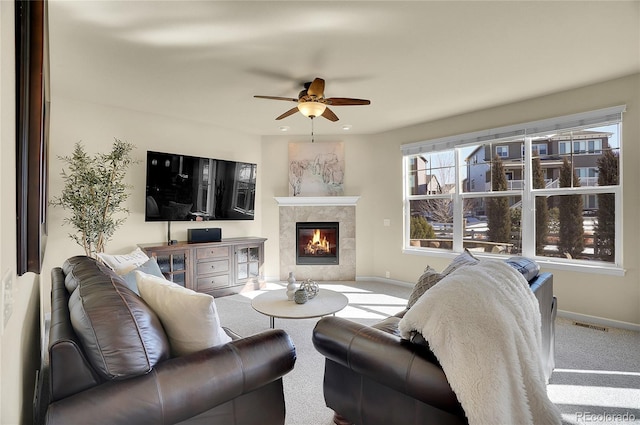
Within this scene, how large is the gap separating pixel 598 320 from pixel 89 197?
5523 millimetres

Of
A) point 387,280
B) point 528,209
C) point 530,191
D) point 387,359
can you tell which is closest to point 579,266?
point 528,209

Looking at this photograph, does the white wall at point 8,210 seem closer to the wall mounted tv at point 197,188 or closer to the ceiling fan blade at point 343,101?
the ceiling fan blade at point 343,101

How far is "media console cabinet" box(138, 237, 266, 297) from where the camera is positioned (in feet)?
13.7

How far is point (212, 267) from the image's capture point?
179 inches

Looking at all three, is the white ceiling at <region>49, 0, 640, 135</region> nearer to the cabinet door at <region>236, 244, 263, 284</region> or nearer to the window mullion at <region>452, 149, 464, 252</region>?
the window mullion at <region>452, 149, 464, 252</region>

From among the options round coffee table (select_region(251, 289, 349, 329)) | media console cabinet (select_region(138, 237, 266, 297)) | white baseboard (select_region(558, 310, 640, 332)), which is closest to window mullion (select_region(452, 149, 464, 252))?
white baseboard (select_region(558, 310, 640, 332))

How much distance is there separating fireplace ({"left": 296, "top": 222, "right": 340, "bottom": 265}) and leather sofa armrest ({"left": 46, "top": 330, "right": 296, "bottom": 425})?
4.09 m

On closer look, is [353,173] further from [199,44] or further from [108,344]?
→ [108,344]

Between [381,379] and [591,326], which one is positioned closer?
[381,379]

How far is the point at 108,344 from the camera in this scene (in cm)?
109

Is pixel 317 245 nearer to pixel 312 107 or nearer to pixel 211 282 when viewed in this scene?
pixel 211 282

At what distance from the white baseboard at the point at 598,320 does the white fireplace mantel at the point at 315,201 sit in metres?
3.13

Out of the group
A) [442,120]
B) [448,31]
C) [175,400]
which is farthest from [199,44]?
[442,120]

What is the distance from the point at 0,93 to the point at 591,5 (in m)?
3.03
